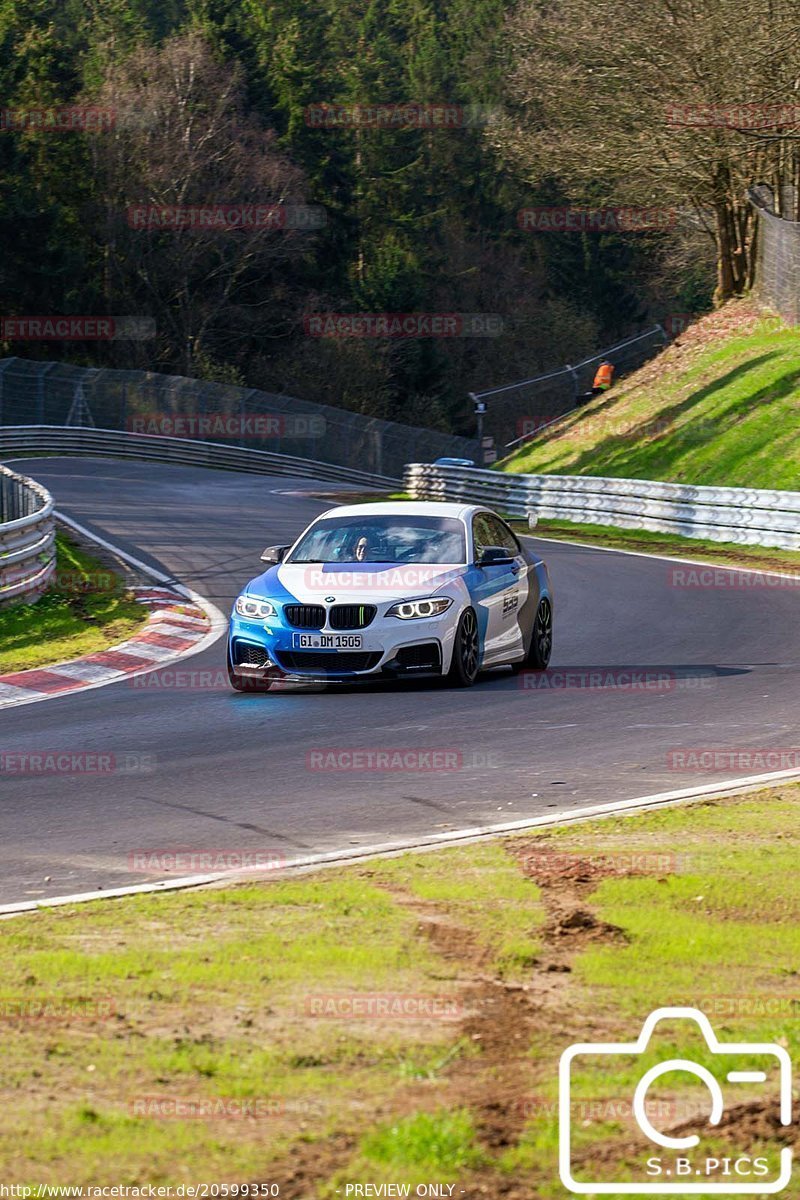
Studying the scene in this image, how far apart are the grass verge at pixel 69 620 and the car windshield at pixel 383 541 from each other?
120 inches

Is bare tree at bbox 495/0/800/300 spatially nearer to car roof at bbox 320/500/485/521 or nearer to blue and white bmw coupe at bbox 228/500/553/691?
car roof at bbox 320/500/485/521

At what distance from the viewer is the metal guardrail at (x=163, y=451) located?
4966 cm

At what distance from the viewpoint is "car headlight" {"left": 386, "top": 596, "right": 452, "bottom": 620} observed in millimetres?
12773

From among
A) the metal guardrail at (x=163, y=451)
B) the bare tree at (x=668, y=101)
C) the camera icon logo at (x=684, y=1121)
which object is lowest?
the metal guardrail at (x=163, y=451)

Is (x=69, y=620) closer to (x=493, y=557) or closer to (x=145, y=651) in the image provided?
(x=145, y=651)

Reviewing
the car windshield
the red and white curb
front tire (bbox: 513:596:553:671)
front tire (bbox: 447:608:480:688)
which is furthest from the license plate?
the red and white curb

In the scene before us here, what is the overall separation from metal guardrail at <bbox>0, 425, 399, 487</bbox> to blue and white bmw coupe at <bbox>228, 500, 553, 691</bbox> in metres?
35.5

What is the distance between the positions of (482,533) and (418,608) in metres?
1.94

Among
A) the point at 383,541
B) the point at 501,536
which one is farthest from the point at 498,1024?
the point at 501,536

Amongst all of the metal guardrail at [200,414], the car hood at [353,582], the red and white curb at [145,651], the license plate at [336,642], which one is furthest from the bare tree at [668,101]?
the license plate at [336,642]

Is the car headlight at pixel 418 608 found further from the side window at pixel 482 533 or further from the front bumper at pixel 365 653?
the side window at pixel 482 533

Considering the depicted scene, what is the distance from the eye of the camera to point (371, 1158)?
13.1ft

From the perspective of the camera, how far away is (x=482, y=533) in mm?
14539

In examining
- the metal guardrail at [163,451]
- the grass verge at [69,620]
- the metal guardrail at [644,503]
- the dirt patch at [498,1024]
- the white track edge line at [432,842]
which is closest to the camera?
the dirt patch at [498,1024]
